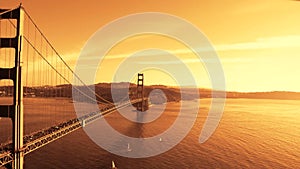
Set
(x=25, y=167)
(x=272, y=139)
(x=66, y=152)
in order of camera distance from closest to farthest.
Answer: (x=25, y=167) → (x=66, y=152) → (x=272, y=139)

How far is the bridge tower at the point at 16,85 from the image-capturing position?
52.5 ft

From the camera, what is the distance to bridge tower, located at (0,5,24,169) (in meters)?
16.0

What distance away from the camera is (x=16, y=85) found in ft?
52.1

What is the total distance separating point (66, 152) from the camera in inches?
1410

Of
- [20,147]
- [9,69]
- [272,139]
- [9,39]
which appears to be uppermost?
[9,39]

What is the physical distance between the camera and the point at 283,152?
42.0 m

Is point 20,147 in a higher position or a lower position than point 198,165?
higher

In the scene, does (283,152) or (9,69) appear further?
(283,152)

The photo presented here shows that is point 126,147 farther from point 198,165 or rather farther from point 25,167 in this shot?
point 25,167

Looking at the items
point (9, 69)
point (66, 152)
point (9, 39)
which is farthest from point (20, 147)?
point (66, 152)

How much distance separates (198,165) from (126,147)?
42.9ft

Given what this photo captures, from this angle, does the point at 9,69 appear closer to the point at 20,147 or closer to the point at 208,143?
the point at 20,147

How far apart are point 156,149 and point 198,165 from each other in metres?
10.1

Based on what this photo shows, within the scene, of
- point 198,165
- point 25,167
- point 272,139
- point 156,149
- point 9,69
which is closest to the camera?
point 9,69
